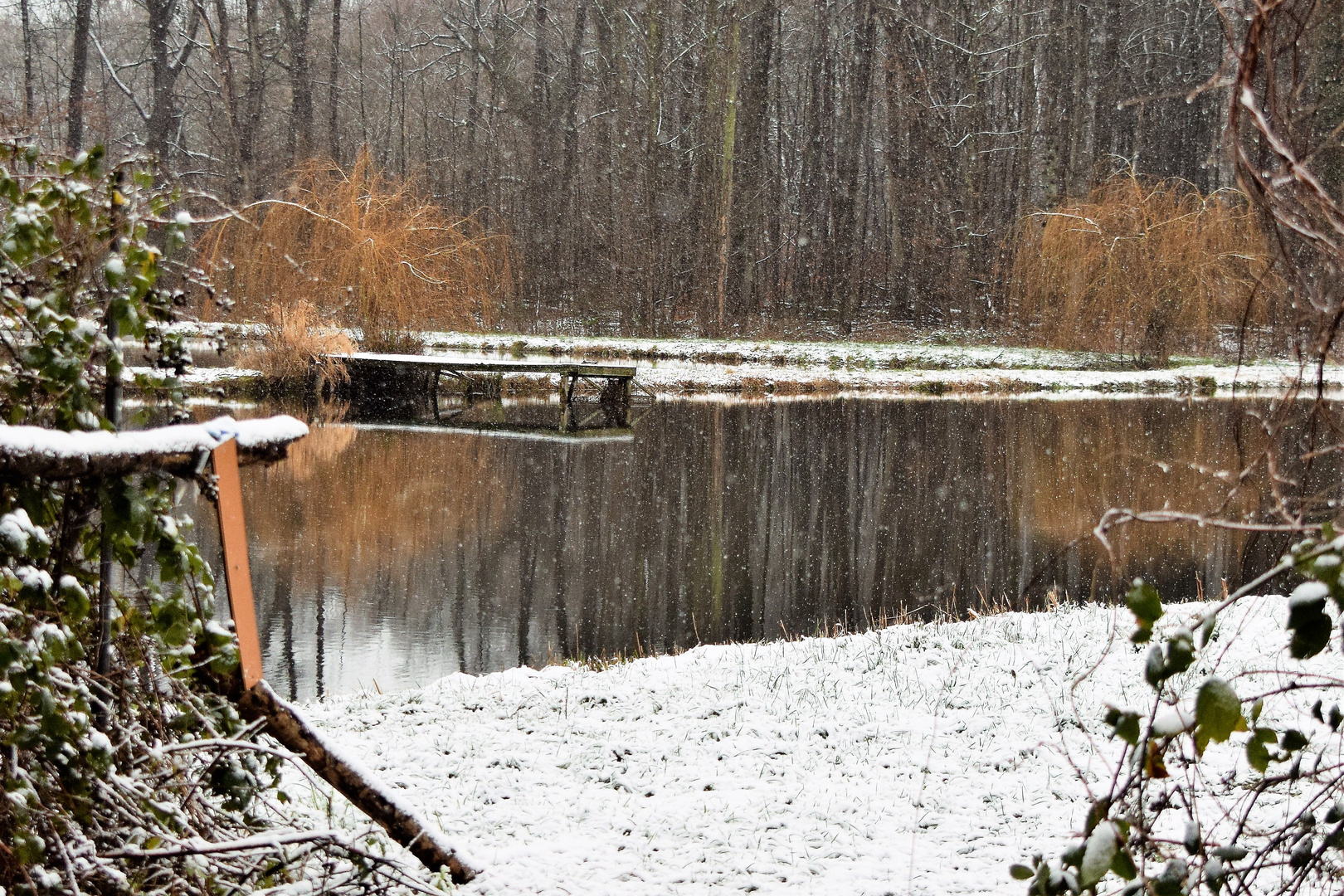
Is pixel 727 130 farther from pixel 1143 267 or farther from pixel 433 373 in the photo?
pixel 433 373

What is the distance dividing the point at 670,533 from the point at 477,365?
819 centimetres

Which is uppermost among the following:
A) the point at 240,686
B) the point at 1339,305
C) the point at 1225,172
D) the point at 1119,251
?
the point at 1225,172

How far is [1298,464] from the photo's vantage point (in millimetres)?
12836

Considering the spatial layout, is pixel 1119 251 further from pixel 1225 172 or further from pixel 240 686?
pixel 240 686

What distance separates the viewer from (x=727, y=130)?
28.2m

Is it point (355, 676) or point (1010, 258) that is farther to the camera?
point (1010, 258)

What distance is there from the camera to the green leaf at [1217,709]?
1175 millimetres

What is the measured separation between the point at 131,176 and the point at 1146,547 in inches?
342

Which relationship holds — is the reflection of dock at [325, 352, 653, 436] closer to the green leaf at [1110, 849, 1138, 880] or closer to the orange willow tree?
the orange willow tree

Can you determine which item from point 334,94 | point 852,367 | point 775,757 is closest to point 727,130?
point 852,367

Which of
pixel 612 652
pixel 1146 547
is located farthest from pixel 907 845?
pixel 1146 547

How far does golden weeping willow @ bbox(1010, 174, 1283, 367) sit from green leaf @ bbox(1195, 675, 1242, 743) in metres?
21.2

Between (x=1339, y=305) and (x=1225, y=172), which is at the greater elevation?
(x=1225, y=172)

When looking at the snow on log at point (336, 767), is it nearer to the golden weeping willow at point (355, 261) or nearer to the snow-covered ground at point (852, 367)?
the golden weeping willow at point (355, 261)
